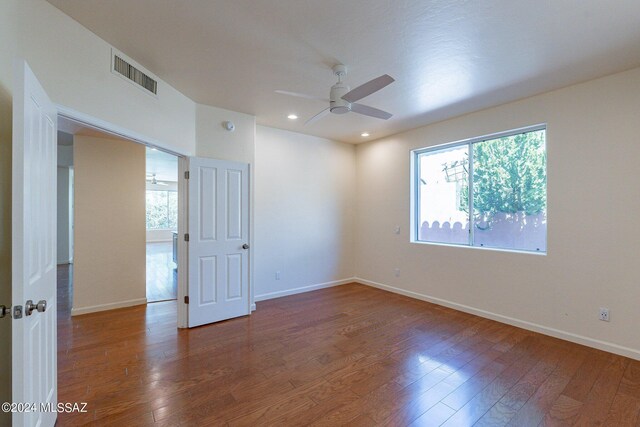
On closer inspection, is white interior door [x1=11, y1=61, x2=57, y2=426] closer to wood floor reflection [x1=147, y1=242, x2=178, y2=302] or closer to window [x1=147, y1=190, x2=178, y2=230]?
wood floor reflection [x1=147, y1=242, x2=178, y2=302]

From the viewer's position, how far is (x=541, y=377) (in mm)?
2430

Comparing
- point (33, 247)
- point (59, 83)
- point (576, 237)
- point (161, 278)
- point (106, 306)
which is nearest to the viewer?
point (33, 247)

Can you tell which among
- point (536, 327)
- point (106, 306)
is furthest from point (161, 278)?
point (536, 327)

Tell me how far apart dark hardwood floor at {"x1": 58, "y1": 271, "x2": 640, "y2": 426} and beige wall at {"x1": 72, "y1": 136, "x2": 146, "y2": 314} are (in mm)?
456

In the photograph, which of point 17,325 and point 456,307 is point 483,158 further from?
point 17,325

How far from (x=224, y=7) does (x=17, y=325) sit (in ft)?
6.94

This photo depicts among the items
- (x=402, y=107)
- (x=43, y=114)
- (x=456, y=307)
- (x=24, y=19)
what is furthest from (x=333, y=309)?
(x=24, y=19)

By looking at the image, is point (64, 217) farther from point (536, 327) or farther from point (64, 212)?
point (536, 327)

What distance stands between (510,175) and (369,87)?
254 cm

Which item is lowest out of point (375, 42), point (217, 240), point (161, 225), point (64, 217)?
point (161, 225)

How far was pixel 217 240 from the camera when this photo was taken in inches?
147

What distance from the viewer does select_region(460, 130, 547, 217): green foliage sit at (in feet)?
11.3

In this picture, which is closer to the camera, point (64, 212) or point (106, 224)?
point (106, 224)

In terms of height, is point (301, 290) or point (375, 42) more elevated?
point (375, 42)
